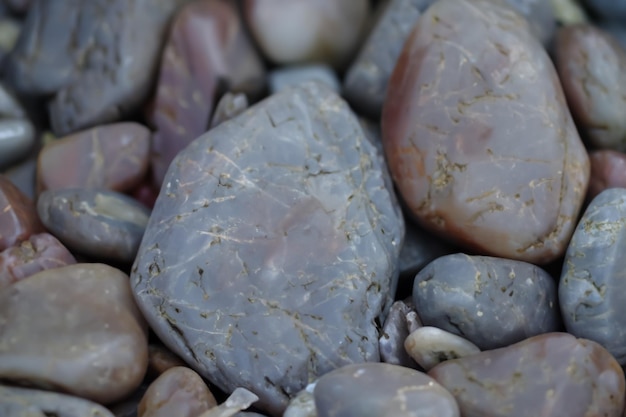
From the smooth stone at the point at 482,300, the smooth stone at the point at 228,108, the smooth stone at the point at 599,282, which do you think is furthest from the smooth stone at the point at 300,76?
the smooth stone at the point at 599,282

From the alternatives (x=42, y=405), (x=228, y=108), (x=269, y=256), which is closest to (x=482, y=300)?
(x=269, y=256)

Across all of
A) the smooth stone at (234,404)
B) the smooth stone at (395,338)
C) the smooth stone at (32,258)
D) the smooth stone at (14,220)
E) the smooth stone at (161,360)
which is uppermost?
the smooth stone at (14,220)

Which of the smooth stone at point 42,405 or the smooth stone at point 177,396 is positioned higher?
the smooth stone at point 42,405

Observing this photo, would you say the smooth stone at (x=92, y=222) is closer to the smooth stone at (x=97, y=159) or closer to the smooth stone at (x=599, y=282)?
the smooth stone at (x=97, y=159)

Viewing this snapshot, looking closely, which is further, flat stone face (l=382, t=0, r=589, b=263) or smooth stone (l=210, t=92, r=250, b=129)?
smooth stone (l=210, t=92, r=250, b=129)

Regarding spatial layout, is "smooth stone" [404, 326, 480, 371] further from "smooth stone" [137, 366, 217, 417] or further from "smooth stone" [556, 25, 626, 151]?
"smooth stone" [556, 25, 626, 151]

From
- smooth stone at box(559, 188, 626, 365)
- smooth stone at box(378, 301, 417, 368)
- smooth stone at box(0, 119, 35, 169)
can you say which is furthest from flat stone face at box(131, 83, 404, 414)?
smooth stone at box(0, 119, 35, 169)
